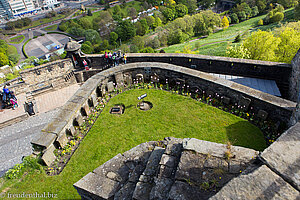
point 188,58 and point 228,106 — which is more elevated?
point 188,58

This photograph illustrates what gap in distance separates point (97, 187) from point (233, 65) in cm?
1021

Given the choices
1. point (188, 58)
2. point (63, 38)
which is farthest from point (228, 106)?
point (63, 38)

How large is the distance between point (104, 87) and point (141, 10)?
121533 mm

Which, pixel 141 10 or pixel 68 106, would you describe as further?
pixel 141 10

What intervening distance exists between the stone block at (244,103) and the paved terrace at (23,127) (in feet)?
39.4

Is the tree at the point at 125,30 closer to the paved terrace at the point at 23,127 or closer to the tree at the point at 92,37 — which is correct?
the tree at the point at 92,37

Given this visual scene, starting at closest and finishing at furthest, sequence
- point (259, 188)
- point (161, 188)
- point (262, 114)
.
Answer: point (259, 188)
point (161, 188)
point (262, 114)

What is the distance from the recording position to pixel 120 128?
8.96 m

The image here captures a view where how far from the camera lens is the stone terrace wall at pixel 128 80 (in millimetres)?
7582

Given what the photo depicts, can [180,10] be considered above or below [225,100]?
above

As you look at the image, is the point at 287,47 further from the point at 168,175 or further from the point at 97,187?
the point at 97,187

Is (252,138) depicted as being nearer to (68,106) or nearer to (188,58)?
(188,58)

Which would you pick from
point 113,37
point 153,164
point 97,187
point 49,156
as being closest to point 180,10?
point 113,37

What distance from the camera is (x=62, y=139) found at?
8.06m
